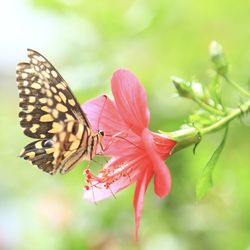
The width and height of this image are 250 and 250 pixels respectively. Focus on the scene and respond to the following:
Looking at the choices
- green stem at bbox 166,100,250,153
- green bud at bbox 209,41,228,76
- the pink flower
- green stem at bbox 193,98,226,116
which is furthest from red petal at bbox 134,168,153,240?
green bud at bbox 209,41,228,76

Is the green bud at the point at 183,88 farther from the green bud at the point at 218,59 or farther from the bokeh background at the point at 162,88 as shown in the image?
the bokeh background at the point at 162,88

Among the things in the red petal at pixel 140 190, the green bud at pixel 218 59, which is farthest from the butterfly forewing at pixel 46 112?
the green bud at pixel 218 59

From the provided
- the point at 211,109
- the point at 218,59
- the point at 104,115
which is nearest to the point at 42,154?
the point at 104,115

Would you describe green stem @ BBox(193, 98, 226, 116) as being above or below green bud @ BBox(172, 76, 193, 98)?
below

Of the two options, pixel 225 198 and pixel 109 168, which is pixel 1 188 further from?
pixel 109 168

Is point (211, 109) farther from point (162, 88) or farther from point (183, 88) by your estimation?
point (162, 88)

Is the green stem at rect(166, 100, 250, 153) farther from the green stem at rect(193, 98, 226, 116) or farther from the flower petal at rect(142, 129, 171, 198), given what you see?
the flower petal at rect(142, 129, 171, 198)

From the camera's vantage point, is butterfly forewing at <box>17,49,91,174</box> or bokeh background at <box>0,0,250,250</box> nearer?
butterfly forewing at <box>17,49,91,174</box>

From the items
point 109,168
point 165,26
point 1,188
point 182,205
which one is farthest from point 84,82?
point 1,188
